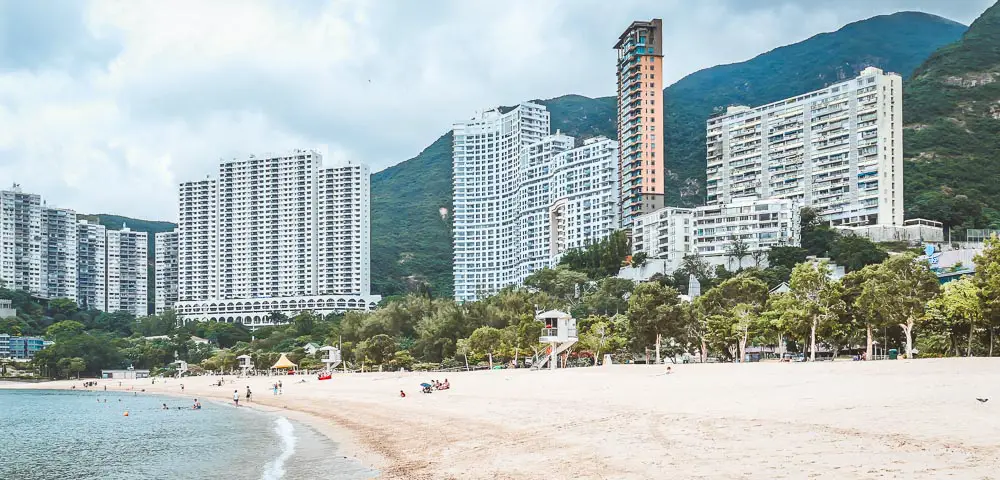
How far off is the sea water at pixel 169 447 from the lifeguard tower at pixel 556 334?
22949mm

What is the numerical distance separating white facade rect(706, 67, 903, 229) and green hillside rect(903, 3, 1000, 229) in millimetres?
7255

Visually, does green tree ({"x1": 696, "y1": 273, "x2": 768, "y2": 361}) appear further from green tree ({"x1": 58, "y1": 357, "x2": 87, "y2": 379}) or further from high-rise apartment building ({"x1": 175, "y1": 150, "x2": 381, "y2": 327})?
high-rise apartment building ({"x1": 175, "y1": 150, "x2": 381, "y2": 327})

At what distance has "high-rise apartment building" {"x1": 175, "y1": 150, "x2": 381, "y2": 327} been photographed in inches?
7574

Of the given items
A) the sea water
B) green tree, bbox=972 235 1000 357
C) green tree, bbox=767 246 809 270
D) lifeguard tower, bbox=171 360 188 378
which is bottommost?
lifeguard tower, bbox=171 360 188 378

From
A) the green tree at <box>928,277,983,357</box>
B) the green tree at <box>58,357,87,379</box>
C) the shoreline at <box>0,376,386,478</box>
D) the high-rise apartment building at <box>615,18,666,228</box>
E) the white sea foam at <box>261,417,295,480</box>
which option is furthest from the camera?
the high-rise apartment building at <box>615,18,666,228</box>

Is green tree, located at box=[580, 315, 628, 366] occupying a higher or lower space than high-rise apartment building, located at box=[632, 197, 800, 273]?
lower

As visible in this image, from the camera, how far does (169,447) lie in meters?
36.0

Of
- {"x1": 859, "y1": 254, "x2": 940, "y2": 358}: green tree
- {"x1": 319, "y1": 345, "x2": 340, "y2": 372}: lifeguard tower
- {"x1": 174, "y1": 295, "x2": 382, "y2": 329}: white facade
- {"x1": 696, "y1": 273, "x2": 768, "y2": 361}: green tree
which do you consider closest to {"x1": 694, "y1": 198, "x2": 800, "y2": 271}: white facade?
{"x1": 319, "y1": 345, "x2": 340, "y2": 372}: lifeguard tower

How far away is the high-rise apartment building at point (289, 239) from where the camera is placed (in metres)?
192

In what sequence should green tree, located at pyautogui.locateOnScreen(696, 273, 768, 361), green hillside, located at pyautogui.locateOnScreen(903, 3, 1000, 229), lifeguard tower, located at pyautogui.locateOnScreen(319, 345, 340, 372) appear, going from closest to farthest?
green tree, located at pyautogui.locateOnScreen(696, 273, 768, 361) → lifeguard tower, located at pyautogui.locateOnScreen(319, 345, 340, 372) → green hillside, located at pyautogui.locateOnScreen(903, 3, 1000, 229)

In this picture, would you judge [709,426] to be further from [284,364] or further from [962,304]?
[284,364]

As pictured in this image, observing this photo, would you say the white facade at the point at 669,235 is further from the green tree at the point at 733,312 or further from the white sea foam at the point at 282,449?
the white sea foam at the point at 282,449

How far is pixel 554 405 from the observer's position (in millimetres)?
35062

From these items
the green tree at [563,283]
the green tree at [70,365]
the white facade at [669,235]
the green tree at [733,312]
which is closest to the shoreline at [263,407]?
the green tree at [70,365]
